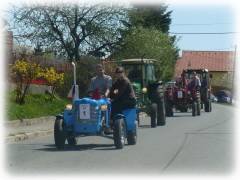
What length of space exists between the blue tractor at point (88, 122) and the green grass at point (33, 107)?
5.55m

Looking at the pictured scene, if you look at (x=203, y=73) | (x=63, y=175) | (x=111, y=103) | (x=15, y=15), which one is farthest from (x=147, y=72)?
(x=15, y=15)

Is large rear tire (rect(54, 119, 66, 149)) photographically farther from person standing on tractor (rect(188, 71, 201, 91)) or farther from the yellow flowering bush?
person standing on tractor (rect(188, 71, 201, 91))

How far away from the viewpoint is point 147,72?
24.0 m

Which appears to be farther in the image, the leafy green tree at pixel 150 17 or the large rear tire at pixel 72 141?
the leafy green tree at pixel 150 17

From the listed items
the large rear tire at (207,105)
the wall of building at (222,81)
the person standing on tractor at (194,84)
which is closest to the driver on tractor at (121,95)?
the person standing on tractor at (194,84)

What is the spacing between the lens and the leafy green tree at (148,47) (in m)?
41.9

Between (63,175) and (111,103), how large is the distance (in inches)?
184

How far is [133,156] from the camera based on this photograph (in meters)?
13.1

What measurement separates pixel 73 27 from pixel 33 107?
54.8 feet

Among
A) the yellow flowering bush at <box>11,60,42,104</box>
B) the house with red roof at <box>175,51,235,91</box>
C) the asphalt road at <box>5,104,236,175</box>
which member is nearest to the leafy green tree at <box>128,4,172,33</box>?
the yellow flowering bush at <box>11,60,42,104</box>

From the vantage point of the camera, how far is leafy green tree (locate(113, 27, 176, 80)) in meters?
41.9

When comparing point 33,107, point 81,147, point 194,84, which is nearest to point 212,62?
point 194,84

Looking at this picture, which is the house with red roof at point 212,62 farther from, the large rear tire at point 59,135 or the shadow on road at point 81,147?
the large rear tire at point 59,135

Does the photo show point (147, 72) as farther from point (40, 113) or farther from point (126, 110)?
point (126, 110)
